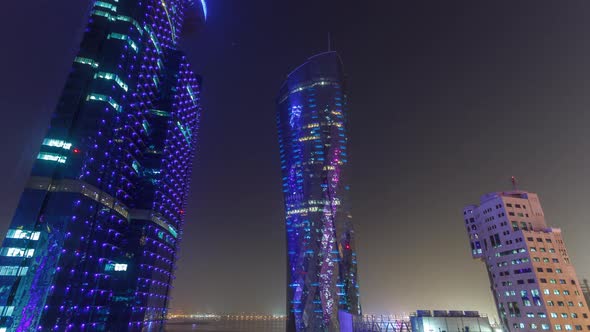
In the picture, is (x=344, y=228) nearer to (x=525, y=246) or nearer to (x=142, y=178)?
(x=525, y=246)

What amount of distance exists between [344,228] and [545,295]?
5867 cm

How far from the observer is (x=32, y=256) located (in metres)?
57.6

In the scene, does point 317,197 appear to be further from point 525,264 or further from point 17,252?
point 17,252

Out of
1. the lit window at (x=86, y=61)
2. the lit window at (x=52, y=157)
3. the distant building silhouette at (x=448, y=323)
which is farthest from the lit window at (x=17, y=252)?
the distant building silhouette at (x=448, y=323)

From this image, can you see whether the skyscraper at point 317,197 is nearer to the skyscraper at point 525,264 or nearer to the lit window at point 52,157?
the skyscraper at point 525,264

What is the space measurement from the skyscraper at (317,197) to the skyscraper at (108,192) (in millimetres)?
40665

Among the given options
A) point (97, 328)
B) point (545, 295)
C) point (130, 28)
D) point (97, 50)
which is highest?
point (130, 28)

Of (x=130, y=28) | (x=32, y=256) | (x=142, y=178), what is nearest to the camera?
(x=32, y=256)

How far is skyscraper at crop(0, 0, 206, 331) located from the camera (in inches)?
2280

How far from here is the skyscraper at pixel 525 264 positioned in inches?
3457

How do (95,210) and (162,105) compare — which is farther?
(162,105)

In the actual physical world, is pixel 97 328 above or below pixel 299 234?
below

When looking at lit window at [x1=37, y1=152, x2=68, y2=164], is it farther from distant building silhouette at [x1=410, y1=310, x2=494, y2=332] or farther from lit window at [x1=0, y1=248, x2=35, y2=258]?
distant building silhouette at [x1=410, y1=310, x2=494, y2=332]

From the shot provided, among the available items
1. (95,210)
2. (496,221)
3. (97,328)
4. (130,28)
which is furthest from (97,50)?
(496,221)
